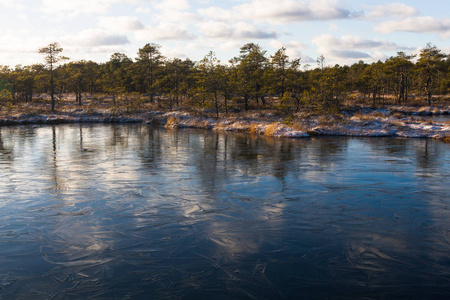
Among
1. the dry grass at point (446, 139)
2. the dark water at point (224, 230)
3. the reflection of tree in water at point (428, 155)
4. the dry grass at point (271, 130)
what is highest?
the dry grass at point (271, 130)

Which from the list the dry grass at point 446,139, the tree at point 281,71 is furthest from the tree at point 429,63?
the dry grass at point 446,139

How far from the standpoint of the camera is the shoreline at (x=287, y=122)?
33.2m

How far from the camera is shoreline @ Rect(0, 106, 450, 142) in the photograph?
33.2 m

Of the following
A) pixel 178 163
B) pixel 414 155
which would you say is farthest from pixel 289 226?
pixel 414 155

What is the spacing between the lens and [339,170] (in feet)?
56.7

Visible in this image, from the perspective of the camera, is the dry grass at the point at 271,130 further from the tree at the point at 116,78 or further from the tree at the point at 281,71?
the tree at the point at 116,78

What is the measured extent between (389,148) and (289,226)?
1825 cm

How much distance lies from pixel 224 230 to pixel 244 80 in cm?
4570

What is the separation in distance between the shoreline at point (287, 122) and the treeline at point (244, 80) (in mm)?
3059

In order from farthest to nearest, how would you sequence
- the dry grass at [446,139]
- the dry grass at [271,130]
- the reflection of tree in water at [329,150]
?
the dry grass at [271,130]
the dry grass at [446,139]
the reflection of tree in water at [329,150]

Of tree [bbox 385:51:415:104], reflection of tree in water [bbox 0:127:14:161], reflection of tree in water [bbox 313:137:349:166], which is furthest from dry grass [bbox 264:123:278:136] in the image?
tree [bbox 385:51:415:104]

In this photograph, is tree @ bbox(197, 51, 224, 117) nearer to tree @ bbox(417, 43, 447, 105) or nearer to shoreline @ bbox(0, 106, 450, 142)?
shoreline @ bbox(0, 106, 450, 142)

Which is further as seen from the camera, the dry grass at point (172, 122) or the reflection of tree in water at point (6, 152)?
the dry grass at point (172, 122)

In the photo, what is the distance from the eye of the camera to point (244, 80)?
5303 centimetres
